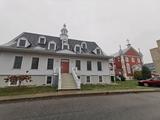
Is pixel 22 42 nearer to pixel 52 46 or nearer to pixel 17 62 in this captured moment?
pixel 17 62

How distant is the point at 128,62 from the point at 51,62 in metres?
27.4

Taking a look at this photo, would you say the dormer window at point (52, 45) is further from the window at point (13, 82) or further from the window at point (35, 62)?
the window at point (13, 82)

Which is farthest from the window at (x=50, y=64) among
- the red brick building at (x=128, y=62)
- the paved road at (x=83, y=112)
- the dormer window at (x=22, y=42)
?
the red brick building at (x=128, y=62)

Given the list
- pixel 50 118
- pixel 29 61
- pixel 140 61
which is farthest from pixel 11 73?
pixel 140 61

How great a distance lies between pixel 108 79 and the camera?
734 inches

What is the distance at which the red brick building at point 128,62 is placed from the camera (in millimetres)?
33781

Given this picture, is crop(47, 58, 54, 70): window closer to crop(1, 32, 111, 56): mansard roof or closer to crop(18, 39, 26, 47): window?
crop(1, 32, 111, 56): mansard roof

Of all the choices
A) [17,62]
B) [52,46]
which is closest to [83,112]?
[17,62]

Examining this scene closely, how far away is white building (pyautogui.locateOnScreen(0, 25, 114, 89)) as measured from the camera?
1373 centimetres

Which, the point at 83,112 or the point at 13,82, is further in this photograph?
the point at 13,82

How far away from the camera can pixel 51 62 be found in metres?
16.0

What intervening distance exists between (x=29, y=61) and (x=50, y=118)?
490 inches

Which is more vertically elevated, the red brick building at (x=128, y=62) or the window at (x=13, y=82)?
the red brick building at (x=128, y=62)

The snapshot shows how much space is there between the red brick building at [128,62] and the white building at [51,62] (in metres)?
17.5
